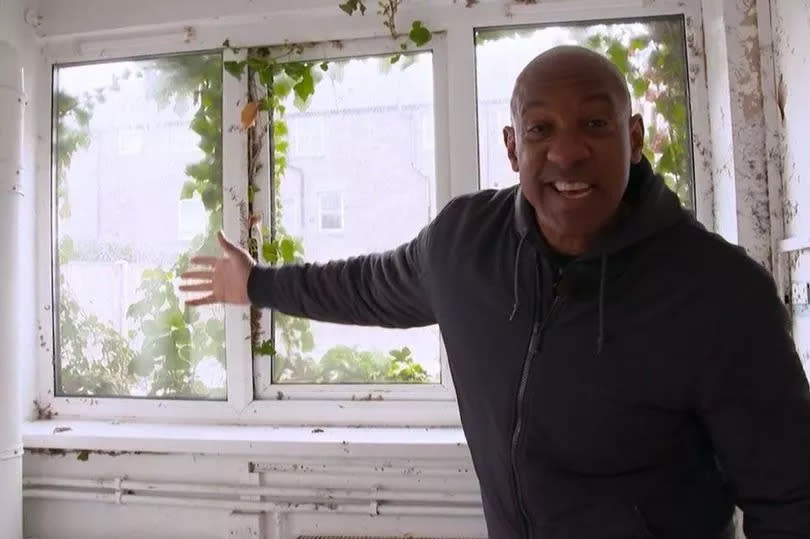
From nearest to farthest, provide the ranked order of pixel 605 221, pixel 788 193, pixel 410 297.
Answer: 1. pixel 605 221
2. pixel 410 297
3. pixel 788 193

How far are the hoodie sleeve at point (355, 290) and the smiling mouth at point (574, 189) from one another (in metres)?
0.30

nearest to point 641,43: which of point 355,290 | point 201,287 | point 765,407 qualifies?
point 355,290

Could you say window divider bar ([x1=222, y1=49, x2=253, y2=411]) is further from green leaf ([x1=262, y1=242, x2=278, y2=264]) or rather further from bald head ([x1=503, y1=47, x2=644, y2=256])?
bald head ([x1=503, y1=47, x2=644, y2=256])

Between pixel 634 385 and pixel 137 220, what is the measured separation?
1.49m

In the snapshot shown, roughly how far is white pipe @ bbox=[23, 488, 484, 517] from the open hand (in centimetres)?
60

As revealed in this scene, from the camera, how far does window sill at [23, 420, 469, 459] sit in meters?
1.46

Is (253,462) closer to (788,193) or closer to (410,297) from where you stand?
(410,297)

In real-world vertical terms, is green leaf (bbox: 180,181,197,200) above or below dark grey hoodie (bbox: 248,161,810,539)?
above

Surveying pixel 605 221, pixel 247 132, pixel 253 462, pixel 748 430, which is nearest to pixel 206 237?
pixel 247 132

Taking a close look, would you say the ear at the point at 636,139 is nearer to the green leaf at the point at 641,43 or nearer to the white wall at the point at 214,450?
the white wall at the point at 214,450

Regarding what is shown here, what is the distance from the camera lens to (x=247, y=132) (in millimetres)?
1701

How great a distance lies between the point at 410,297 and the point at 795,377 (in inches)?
23.1

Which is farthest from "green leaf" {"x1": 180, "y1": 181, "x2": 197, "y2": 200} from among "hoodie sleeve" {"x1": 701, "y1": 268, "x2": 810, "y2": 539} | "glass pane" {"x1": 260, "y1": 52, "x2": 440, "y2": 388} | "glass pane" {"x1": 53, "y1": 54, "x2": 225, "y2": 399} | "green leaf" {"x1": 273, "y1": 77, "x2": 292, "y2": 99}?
"hoodie sleeve" {"x1": 701, "y1": 268, "x2": 810, "y2": 539}

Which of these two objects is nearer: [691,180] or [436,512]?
[436,512]
